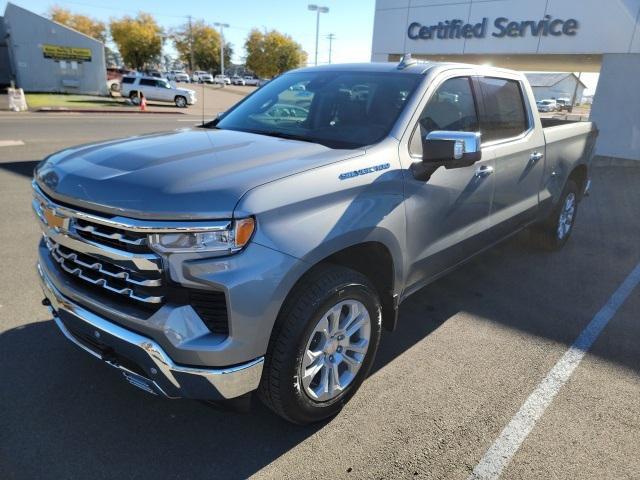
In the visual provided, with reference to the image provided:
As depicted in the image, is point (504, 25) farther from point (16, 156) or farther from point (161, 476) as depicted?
point (161, 476)

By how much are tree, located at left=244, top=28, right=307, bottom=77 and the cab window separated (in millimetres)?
72201

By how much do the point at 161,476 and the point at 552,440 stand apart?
2.05m

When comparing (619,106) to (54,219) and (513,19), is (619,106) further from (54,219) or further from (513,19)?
(54,219)

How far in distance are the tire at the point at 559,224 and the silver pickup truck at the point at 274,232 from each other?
2079 millimetres

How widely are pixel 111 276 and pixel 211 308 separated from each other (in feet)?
1.79

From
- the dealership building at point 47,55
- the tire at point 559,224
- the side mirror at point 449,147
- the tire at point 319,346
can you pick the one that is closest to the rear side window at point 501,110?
the side mirror at point 449,147

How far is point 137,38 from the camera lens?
209 ft

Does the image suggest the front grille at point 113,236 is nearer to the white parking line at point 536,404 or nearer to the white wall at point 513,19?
the white parking line at point 536,404

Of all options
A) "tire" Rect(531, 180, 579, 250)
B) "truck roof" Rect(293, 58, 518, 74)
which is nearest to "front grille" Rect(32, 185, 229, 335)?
"truck roof" Rect(293, 58, 518, 74)

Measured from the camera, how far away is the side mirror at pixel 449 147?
8.63ft

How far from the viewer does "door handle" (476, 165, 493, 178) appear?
3.45 meters

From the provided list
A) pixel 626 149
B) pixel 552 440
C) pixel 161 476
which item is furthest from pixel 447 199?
pixel 626 149

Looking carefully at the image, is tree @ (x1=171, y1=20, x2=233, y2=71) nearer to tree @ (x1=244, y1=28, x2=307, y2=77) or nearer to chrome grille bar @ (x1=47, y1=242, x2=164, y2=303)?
tree @ (x1=244, y1=28, x2=307, y2=77)

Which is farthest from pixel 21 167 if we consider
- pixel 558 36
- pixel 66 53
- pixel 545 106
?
pixel 545 106
